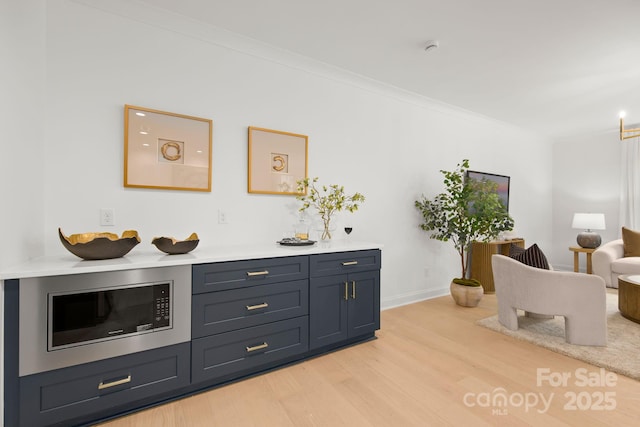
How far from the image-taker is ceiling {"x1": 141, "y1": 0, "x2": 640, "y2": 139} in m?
2.22

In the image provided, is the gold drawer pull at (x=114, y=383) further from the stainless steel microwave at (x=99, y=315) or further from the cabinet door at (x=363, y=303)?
Answer: the cabinet door at (x=363, y=303)

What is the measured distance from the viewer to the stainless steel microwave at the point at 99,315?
1.53m

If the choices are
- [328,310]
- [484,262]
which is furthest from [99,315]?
[484,262]

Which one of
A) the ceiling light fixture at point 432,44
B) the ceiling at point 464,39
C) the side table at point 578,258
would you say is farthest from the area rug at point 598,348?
the ceiling light fixture at point 432,44

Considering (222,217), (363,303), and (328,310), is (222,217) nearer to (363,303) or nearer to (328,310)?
(328,310)

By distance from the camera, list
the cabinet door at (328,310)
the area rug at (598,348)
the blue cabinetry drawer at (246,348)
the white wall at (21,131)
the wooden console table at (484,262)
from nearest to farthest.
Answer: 1. the white wall at (21,131)
2. the blue cabinetry drawer at (246,348)
3. the area rug at (598,348)
4. the cabinet door at (328,310)
5. the wooden console table at (484,262)

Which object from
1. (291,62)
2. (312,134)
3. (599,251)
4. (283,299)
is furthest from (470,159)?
(283,299)

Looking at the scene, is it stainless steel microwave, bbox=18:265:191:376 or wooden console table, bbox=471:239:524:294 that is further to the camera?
wooden console table, bbox=471:239:524:294

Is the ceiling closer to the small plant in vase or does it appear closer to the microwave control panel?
the small plant in vase

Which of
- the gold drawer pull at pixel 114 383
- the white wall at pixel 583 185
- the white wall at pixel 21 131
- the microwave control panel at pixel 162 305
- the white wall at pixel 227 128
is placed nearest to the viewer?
the white wall at pixel 21 131

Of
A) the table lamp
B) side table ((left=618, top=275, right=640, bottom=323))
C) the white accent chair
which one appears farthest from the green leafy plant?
the table lamp

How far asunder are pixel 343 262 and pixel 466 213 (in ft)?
6.93

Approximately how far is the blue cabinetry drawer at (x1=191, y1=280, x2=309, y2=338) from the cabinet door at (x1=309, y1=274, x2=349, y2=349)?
87mm

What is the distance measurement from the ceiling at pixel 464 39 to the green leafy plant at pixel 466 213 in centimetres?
115
